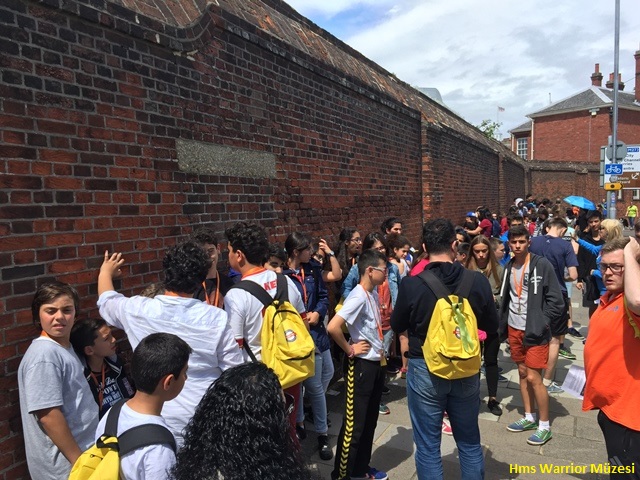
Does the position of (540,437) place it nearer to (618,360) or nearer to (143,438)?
(618,360)

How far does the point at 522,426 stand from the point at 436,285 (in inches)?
91.1

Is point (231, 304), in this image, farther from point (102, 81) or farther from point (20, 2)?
point (20, 2)

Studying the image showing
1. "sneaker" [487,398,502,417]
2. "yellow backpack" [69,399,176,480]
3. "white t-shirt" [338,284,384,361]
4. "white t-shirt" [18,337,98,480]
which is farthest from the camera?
"sneaker" [487,398,502,417]

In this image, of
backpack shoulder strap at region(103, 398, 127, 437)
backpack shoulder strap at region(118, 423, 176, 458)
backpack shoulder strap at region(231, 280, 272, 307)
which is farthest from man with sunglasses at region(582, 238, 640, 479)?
backpack shoulder strap at region(103, 398, 127, 437)

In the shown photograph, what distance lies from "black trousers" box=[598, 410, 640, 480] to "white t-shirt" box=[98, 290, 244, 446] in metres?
2.15

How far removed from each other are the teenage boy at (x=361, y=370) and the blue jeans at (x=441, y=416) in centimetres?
49

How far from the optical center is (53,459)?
210 cm

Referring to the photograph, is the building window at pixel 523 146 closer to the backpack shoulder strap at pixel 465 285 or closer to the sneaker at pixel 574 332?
the sneaker at pixel 574 332

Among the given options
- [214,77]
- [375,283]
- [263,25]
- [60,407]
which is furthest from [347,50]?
[60,407]

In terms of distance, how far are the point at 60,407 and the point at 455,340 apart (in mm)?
2138

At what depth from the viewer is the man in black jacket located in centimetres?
278

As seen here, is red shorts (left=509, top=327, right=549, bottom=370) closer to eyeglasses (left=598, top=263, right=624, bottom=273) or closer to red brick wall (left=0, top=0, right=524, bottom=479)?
eyeglasses (left=598, top=263, right=624, bottom=273)

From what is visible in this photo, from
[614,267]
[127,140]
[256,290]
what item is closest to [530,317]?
[614,267]

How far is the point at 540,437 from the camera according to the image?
152 inches
